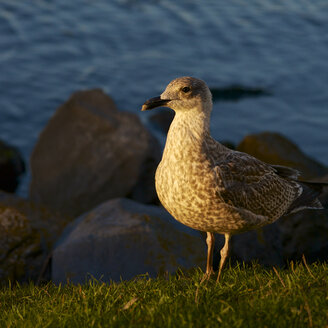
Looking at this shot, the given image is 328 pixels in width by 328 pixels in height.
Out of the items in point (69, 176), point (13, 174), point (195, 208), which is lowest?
point (13, 174)

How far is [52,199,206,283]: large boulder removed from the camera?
26.8 feet

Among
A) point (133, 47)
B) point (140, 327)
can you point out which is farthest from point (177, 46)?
point (140, 327)

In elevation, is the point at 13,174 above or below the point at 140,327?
below

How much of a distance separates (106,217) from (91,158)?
4440 mm

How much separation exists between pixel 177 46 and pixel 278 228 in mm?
16973

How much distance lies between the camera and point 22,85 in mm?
22625

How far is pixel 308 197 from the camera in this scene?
26.2 ft

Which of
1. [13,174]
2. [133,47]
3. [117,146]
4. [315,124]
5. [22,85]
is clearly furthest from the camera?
[133,47]

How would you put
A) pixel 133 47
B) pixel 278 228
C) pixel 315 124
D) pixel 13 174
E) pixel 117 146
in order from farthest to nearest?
pixel 133 47 → pixel 315 124 → pixel 13 174 → pixel 117 146 → pixel 278 228

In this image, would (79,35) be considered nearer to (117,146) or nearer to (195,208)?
(117,146)

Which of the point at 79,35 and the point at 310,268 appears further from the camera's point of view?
the point at 79,35

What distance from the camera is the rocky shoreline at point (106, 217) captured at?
328 inches

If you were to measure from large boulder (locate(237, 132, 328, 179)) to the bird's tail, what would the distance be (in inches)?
197

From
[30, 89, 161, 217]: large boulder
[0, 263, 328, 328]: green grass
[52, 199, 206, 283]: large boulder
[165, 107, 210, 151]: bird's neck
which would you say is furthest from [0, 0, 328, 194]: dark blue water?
[0, 263, 328, 328]: green grass
